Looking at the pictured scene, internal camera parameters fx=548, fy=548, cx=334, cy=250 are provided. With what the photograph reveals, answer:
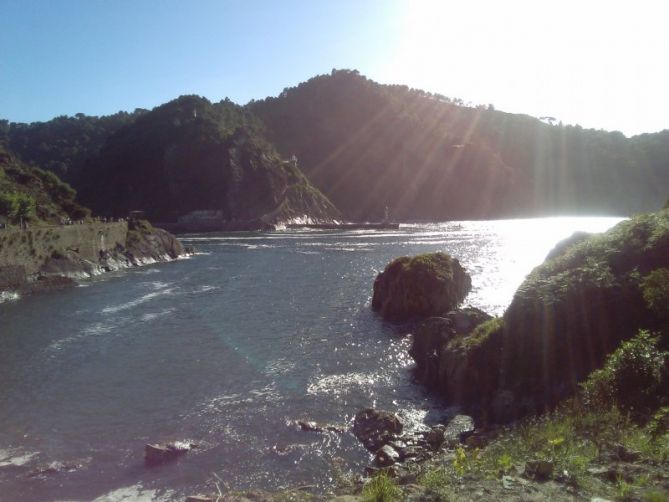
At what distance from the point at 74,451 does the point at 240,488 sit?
620 centimetres

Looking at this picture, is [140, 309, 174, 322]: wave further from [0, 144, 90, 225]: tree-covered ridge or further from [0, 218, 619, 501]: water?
[0, 144, 90, 225]: tree-covered ridge

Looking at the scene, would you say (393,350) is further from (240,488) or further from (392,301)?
(240,488)

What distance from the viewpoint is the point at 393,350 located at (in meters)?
28.6

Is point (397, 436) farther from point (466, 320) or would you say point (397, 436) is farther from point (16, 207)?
point (16, 207)

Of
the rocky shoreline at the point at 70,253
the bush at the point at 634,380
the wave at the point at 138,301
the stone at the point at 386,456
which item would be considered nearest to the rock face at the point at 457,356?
the stone at the point at 386,456

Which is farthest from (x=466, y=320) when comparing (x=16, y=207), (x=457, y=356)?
(x=16, y=207)

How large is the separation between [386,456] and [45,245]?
51.8 meters

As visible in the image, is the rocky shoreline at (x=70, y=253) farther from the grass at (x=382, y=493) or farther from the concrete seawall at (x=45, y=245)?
the grass at (x=382, y=493)

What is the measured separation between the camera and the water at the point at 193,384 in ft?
52.0

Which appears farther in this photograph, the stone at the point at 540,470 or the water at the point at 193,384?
the water at the point at 193,384

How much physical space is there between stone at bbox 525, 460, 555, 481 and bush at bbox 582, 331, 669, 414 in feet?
11.7

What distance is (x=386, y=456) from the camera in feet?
52.0

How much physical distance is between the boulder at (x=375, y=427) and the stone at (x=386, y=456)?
685mm

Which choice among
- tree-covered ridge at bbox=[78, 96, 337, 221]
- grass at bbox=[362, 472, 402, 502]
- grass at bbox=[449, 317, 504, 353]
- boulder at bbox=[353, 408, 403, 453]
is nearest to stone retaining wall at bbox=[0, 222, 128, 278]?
boulder at bbox=[353, 408, 403, 453]
